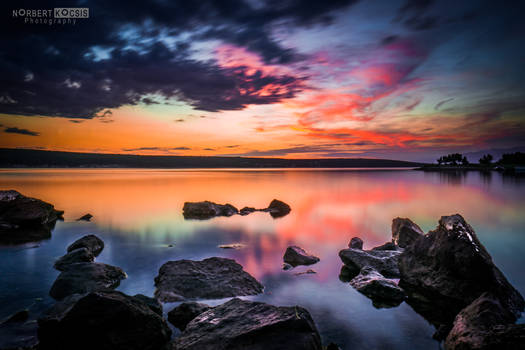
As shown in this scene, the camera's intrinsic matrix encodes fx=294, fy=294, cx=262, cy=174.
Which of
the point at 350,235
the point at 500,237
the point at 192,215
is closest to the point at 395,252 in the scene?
the point at 350,235

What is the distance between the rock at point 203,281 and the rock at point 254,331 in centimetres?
260

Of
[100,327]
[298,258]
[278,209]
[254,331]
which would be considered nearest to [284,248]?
[298,258]

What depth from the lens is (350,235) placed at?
1747cm

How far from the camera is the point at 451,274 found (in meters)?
8.62

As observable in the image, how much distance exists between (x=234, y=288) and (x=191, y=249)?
635cm

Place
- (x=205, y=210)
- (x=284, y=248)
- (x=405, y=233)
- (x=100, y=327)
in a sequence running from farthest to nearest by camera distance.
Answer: (x=205, y=210) < (x=284, y=248) < (x=405, y=233) < (x=100, y=327)

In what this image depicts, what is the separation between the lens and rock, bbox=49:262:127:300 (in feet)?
27.5

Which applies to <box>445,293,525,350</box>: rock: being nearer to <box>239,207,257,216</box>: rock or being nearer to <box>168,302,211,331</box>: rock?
<box>168,302,211,331</box>: rock

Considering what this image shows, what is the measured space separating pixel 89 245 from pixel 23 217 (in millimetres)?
10001

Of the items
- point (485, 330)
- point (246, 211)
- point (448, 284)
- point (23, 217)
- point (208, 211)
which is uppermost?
point (485, 330)

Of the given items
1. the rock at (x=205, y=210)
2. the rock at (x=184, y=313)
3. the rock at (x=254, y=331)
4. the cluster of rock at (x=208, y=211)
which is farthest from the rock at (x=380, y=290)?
the rock at (x=205, y=210)

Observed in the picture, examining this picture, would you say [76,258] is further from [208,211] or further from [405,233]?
[405,233]

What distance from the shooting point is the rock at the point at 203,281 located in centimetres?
852

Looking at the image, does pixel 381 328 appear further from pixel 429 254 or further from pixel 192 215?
pixel 192 215
